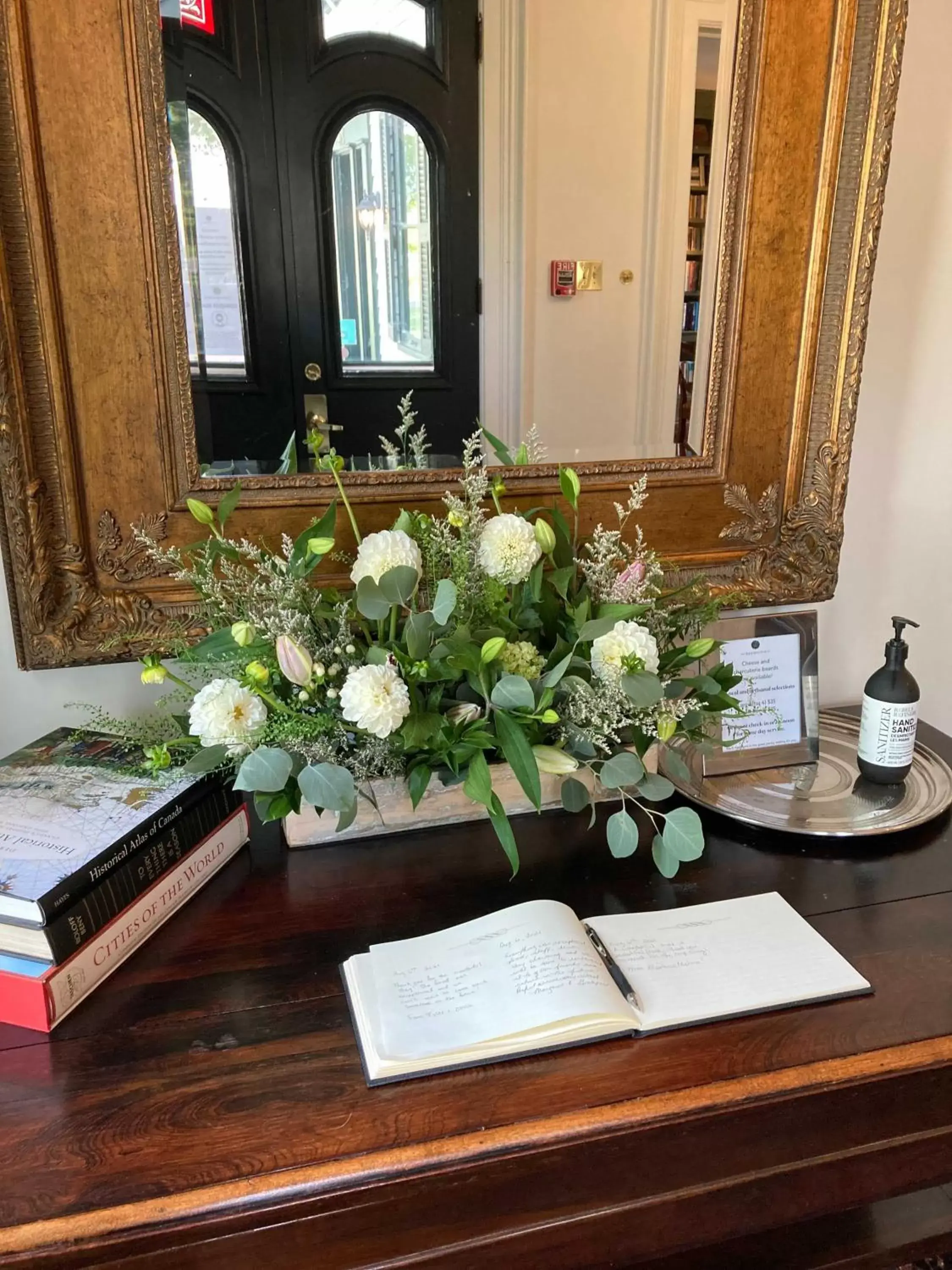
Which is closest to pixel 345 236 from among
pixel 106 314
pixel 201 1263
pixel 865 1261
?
pixel 106 314

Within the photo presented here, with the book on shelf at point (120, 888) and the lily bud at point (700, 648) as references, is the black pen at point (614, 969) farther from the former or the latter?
the book on shelf at point (120, 888)

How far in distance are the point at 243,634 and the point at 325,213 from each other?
1.62ft

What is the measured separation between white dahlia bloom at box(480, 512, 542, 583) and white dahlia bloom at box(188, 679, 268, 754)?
0.27m

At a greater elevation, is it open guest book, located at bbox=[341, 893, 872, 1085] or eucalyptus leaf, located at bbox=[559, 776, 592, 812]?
eucalyptus leaf, located at bbox=[559, 776, 592, 812]

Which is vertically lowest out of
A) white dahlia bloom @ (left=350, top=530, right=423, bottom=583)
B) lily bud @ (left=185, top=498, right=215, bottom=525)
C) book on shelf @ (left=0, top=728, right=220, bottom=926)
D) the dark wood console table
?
the dark wood console table

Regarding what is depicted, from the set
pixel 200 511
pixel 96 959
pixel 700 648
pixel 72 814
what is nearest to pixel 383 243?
pixel 200 511

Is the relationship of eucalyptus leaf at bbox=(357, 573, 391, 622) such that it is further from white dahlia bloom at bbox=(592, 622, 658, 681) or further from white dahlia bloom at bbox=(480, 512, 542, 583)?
white dahlia bloom at bbox=(592, 622, 658, 681)

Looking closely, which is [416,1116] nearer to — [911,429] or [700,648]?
[700,648]

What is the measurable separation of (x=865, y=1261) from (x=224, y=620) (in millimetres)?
1048

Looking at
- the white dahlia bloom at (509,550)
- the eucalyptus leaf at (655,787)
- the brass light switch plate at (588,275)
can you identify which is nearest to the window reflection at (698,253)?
the brass light switch plate at (588,275)

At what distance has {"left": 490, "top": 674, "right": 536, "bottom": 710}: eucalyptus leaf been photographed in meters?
0.82

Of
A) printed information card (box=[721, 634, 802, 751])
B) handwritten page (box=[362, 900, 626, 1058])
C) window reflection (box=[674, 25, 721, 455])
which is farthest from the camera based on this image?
printed information card (box=[721, 634, 802, 751])

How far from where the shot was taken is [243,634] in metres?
0.81

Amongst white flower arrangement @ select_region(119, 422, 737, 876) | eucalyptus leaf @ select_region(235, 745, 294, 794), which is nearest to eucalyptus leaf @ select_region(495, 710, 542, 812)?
white flower arrangement @ select_region(119, 422, 737, 876)
